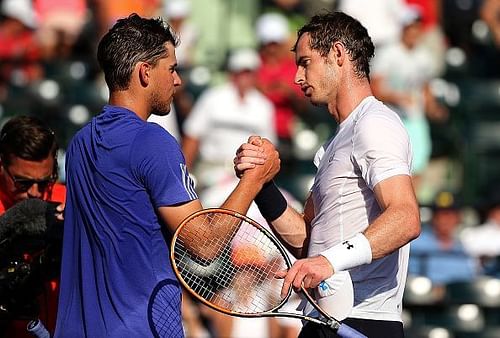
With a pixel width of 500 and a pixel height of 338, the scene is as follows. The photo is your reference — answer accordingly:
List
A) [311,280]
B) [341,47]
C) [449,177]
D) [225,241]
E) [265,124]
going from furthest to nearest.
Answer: [449,177], [265,124], [341,47], [225,241], [311,280]

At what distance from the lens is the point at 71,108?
1034 cm

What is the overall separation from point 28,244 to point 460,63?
282 inches

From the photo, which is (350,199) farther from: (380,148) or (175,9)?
(175,9)

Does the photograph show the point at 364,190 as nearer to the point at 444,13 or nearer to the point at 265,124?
the point at 265,124

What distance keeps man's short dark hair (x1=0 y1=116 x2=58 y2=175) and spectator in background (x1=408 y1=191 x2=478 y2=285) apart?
479cm

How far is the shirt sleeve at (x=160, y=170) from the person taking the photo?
161 inches

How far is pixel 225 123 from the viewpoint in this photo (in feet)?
32.1

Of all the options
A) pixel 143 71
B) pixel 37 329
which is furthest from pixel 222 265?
pixel 143 71

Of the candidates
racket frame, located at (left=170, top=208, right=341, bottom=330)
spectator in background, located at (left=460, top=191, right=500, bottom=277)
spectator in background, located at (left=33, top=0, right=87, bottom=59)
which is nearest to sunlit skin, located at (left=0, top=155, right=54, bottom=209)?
racket frame, located at (left=170, top=208, right=341, bottom=330)

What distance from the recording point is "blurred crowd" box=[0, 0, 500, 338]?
977 cm

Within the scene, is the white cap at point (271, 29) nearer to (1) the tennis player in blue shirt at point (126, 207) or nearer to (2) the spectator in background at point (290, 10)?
(2) the spectator in background at point (290, 10)

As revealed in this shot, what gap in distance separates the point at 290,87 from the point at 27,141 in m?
5.52

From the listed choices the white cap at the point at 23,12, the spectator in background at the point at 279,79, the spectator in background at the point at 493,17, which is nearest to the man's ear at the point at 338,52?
the spectator in background at the point at 279,79

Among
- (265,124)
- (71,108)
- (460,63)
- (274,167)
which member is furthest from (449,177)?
(274,167)
